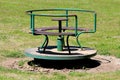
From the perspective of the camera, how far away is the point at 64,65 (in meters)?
9.18

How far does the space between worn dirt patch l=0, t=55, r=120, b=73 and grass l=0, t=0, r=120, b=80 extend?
471 millimetres

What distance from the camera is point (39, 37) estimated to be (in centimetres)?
1366

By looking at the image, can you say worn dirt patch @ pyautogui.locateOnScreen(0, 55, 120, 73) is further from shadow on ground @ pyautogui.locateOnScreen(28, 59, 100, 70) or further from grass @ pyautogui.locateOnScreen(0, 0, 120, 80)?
grass @ pyautogui.locateOnScreen(0, 0, 120, 80)

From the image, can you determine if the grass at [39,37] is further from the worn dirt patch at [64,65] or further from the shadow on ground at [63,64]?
the shadow on ground at [63,64]

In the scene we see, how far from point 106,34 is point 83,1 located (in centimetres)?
1392

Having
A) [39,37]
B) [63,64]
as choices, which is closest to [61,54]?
[63,64]

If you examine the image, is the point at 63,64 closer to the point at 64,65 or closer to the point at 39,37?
the point at 64,65

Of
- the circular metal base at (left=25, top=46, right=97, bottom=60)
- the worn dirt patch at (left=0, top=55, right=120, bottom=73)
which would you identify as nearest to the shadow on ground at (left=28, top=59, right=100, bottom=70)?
the worn dirt patch at (left=0, top=55, right=120, bottom=73)

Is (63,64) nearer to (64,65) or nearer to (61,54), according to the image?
(64,65)

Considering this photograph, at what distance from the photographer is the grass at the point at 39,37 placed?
8164 millimetres

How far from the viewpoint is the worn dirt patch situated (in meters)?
8.88

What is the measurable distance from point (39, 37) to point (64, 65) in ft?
15.0

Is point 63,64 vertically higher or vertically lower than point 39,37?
lower

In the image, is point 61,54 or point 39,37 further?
point 39,37
